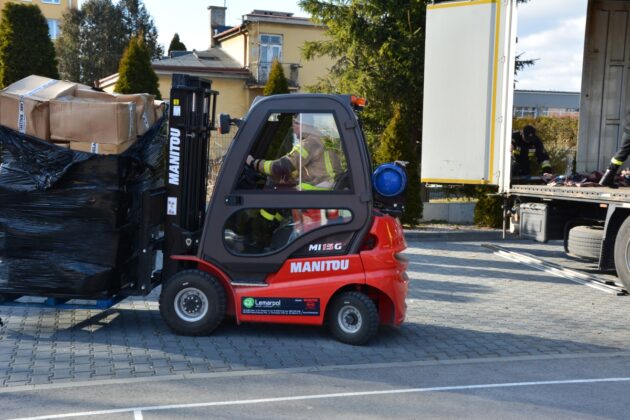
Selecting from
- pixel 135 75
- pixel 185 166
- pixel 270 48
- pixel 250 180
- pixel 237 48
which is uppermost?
pixel 237 48

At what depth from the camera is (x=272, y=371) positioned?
6.10 meters

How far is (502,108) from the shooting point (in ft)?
36.4

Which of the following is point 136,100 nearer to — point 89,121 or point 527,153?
point 89,121

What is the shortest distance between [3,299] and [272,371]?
279cm

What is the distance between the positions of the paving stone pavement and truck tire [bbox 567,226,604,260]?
0.89 meters

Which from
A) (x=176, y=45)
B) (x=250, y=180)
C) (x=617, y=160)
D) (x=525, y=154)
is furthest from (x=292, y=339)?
(x=176, y=45)

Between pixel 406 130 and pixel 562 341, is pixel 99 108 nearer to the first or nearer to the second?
pixel 562 341

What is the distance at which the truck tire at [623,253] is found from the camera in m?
9.40

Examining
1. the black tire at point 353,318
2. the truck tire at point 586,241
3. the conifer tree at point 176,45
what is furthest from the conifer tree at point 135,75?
the conifer tree at point 176,45

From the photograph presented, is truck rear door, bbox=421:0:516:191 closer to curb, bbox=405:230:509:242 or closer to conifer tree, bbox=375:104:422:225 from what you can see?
curb, bbox=405:230:509:242

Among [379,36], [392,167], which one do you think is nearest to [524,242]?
[379,36]

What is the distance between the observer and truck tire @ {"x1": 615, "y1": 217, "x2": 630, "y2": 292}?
9398mm

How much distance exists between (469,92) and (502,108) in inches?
25.0

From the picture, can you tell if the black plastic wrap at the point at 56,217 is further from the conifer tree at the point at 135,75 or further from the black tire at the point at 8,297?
the conifer tree at the point at 135,75
